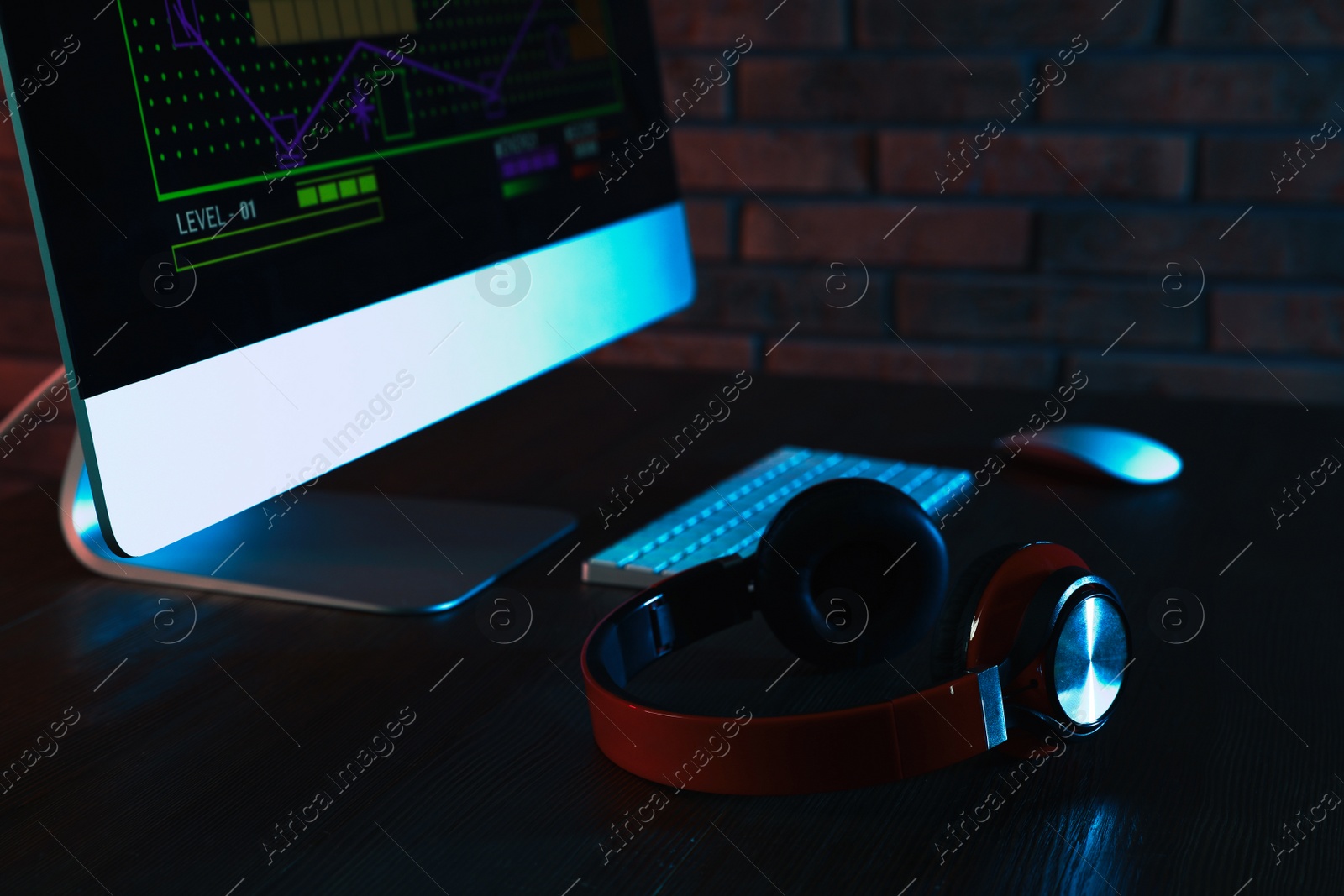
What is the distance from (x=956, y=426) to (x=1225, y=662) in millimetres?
450

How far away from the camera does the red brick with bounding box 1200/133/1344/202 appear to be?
144 centimetres

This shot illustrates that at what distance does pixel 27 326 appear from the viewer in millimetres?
1972

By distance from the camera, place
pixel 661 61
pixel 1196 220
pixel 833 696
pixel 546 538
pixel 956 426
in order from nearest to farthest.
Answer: pixel 833 696 → pixel 546 538 → pixel 956 426 → pixel 1196 220 → pixel 661 61

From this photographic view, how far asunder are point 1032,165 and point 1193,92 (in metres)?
0.21

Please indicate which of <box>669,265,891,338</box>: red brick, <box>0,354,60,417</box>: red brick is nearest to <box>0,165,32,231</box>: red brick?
<box>0,354,60,417</box>: red brick

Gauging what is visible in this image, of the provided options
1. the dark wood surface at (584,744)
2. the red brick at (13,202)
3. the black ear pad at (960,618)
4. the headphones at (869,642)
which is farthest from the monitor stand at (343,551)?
the red brick at (13,202)

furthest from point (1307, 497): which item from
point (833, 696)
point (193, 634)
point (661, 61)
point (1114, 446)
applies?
point (661, 61)

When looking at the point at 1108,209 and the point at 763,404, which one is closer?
the point at 763,404

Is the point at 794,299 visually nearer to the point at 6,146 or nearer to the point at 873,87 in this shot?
the point at 873,87

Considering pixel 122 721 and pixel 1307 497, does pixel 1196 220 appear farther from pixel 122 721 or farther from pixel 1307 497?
pixel 122 721

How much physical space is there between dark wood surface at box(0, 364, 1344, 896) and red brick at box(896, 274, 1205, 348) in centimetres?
77

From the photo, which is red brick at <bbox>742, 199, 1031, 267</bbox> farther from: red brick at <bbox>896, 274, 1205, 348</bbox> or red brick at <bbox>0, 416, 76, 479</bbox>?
red brick at <bbox>0, 416, 76, 479</bbox>

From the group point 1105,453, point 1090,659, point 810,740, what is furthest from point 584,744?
point 1105,453

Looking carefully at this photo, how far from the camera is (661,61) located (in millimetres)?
1746
